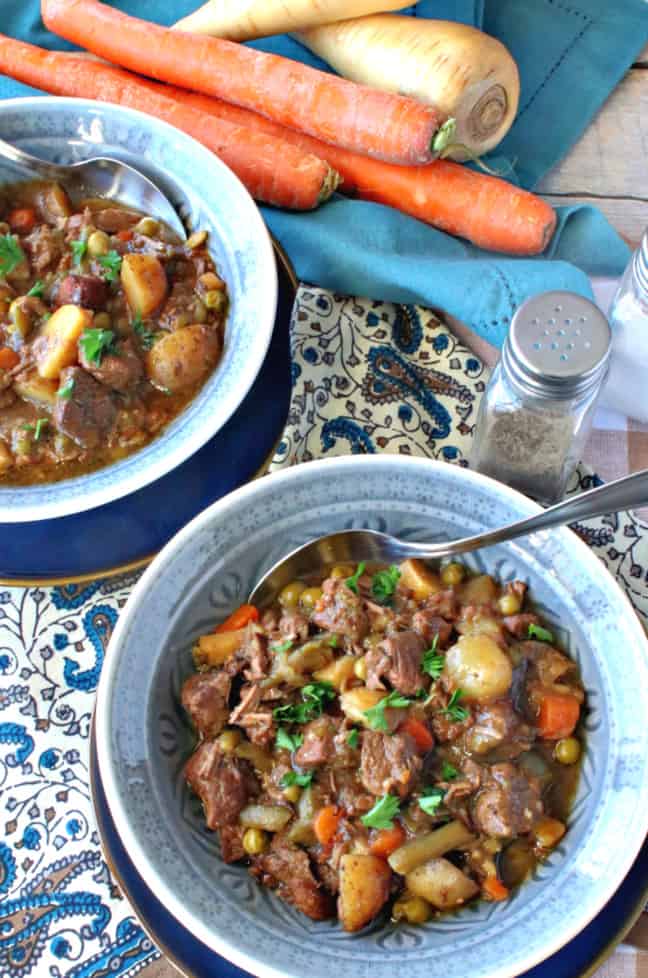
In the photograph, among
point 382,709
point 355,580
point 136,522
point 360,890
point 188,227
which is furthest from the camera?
point 188,227

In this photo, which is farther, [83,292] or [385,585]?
[83,292]

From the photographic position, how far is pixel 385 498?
8.84 feet

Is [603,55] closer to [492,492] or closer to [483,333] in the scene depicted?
[483,333]

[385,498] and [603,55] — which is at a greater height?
[603,55]

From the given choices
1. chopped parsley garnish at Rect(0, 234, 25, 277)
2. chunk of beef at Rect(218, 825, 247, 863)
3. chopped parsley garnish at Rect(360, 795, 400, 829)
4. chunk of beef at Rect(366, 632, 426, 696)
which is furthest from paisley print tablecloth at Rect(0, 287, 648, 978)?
chopped parsley garnish at Rect(0, 234, 25, 277)

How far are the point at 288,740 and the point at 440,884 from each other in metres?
0.51

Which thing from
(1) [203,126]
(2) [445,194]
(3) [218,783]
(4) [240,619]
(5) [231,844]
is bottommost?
(5) [231,844]

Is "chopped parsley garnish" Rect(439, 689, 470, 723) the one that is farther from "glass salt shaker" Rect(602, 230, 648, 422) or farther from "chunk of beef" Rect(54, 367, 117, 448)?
"chunk of beef" Rect(54, 367, 117, 448)

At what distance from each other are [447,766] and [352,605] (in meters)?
0.48

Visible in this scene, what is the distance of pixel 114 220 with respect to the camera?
343 cm

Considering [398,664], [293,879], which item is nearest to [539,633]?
[398,664]

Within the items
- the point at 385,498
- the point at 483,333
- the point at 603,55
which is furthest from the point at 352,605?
the point at 603,55

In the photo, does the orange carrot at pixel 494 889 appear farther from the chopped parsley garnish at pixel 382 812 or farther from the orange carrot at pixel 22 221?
the orange carrot at pixel 22 221

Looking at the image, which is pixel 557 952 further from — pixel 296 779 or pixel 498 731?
pixel 296 779
